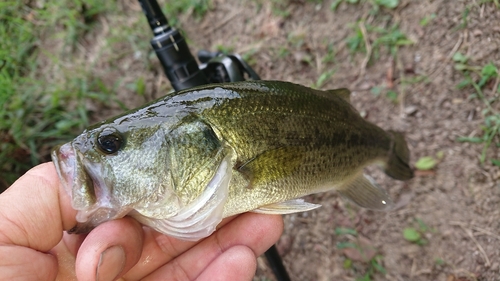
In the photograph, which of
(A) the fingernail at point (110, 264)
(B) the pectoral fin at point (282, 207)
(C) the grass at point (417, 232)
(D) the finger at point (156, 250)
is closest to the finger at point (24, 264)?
(A) the fingernail at point (110, 264)

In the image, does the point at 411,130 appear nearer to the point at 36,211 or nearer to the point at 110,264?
the point at 110,264

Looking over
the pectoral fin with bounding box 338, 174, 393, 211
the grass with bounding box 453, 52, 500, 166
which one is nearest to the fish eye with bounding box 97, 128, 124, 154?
the pectoral fin with bounding box 338, 174, 393, 211

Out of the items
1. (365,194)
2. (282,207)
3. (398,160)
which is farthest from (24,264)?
(398,160)

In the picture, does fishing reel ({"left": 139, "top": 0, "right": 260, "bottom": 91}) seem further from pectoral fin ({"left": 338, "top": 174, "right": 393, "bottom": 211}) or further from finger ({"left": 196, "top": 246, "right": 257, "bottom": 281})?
finger ({"left": 196, "top": 246, "right": 257, "bottom": 281})

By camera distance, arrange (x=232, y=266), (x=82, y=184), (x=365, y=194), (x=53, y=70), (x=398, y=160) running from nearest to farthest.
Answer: (x=82, y=184)
(x=232, y=266)
(x=365, y=194)
(x=398, y=160)
(x=53, y=70)

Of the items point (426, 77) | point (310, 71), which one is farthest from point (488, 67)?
point (310, 71)

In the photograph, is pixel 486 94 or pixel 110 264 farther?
pixel 486 94

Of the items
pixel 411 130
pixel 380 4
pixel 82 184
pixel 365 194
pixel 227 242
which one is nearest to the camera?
pixel 82 184

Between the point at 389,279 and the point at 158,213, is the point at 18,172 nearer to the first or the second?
the point at 158,213
